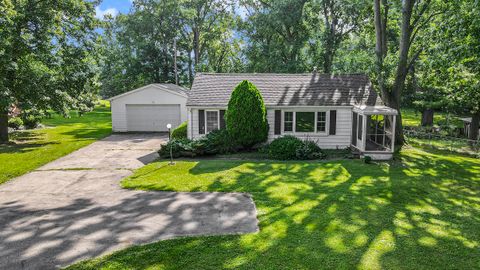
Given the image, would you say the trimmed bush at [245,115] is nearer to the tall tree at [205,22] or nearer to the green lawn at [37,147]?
the green lawn at [37,147]

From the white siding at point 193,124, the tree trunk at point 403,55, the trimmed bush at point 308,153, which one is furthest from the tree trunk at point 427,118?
the white siding at point 193,124

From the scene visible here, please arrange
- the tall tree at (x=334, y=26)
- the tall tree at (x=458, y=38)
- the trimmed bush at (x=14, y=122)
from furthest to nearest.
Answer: the tall tree at (x=334, y=26) < the trimmed bush at (x=14, y=122) < the tall tree at (x=458, y=38)

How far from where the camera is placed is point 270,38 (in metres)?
33.7

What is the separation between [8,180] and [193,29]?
112ft

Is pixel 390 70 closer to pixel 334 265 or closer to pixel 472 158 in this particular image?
pixel 472 158

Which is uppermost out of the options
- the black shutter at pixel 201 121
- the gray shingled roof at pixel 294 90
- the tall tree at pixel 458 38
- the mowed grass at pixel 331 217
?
the tall tree at pixel 458 38

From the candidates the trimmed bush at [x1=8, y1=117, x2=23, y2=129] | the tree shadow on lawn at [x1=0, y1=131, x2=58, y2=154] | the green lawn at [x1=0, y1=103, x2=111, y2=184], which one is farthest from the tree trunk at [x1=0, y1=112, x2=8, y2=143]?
the trimmed bush at [x1=8, y1=117, x2=23, y2=129]

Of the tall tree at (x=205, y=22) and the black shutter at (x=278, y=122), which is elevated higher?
the tall tree at (x=205, y=22)

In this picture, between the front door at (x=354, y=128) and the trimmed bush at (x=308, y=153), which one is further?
the front door at (x=354, y=128)

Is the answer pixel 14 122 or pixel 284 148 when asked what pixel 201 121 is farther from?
pixel 14 122

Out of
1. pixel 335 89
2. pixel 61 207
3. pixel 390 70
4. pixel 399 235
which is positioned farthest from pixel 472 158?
pixel 61 207

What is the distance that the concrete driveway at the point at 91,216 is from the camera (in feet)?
22.1

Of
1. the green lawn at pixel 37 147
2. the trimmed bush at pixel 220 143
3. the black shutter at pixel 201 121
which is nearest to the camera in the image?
the green lawn at pixel 37 147

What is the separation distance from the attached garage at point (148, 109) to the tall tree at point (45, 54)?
434 centimetres
